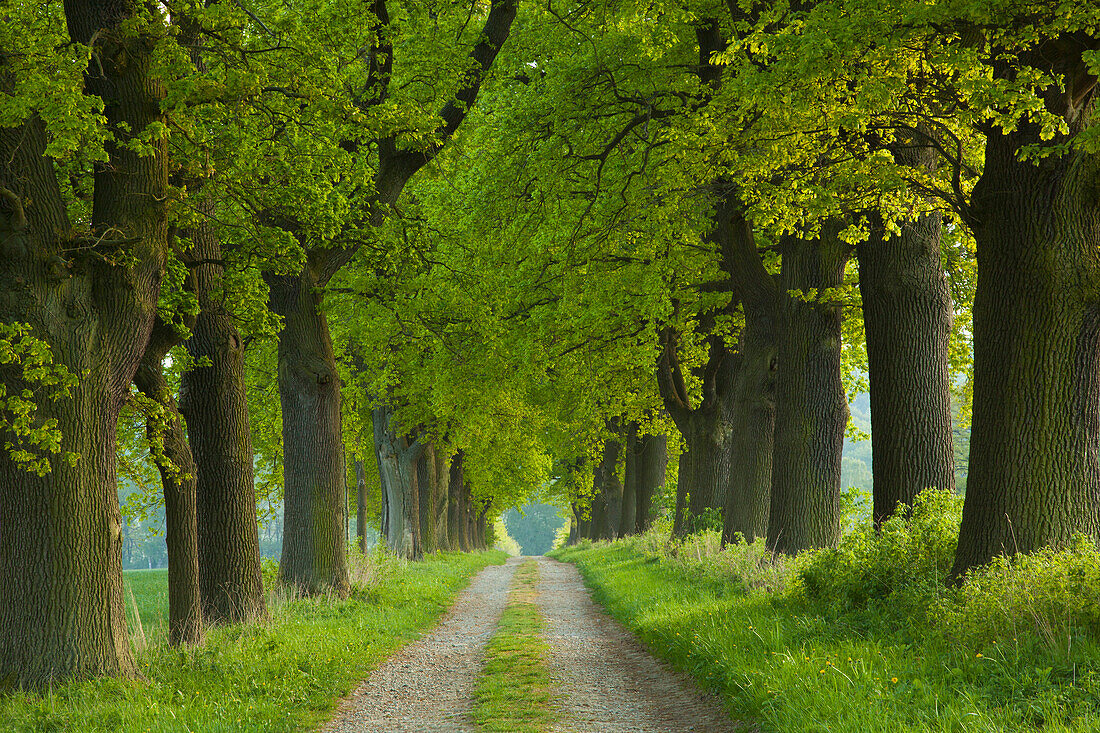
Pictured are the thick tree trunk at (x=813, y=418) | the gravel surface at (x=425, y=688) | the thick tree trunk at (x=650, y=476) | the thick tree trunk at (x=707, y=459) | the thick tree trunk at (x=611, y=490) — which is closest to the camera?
the gravel surface at (x=425, y=688)

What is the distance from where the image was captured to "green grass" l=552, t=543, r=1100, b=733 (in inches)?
193

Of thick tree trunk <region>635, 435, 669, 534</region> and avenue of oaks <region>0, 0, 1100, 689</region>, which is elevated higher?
avenue of oaks <region>0, 0, 1100, 689</region>

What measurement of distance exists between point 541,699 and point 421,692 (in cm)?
145

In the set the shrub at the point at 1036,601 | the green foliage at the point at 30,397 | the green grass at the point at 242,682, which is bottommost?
the green grass at the point at 242,682

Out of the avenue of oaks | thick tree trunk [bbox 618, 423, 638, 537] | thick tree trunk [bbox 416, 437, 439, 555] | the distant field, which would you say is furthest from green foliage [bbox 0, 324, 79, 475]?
thick tree trunk [bbox 618, 423, 638, 537]

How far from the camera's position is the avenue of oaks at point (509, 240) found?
7.10m

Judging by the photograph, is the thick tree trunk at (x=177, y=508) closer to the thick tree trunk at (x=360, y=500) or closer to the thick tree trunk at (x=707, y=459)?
the thick tree trunk at (x=707, y=459)

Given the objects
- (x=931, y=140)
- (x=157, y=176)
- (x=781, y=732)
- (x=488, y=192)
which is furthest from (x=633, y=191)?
(x=781, y=732)

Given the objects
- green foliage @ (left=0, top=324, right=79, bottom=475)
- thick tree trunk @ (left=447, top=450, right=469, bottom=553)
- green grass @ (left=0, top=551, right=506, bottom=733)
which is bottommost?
thick tree trunk @ (left=447, top=450, right=469, bottom=553)

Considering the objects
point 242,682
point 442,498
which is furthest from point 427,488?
point 242,682

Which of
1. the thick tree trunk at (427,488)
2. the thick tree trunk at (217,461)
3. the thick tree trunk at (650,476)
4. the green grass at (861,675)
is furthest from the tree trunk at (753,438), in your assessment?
the thick tree trunk at (427,488)

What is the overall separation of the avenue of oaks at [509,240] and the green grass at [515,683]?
331 cm

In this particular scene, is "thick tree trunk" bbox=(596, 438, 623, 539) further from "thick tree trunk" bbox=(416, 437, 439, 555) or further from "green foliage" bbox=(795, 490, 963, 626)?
"green foliage" bbox=(795, 490, 963, 626)

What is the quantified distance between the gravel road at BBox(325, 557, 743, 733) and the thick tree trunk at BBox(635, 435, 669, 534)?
15.2 metres
